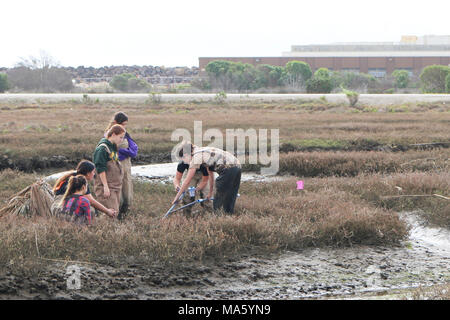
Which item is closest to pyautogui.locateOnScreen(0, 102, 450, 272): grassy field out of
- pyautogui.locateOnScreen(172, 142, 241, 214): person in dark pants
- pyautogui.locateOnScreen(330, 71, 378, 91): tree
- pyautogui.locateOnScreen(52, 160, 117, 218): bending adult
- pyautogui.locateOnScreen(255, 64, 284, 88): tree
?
pyautogui.locateOnScreen(52, 160, 117, 218): bending adult

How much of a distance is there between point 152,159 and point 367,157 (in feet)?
20.6

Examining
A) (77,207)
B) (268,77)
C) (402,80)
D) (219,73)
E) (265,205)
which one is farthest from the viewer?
(219,73)

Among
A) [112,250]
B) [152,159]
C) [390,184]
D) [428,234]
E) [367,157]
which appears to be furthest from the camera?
[152,159]

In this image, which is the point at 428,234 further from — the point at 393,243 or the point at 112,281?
the point at 112,281

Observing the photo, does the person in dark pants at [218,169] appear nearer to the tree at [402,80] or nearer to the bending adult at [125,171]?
the bending adult at [125,171]

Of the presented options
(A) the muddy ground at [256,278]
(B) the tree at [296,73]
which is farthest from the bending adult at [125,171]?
(B) the tree at [296,73]

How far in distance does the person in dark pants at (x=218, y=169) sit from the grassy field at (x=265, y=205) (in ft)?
1.11

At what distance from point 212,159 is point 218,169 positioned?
24 centimetres

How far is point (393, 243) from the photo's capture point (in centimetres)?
875

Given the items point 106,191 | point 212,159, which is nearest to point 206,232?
point 212,159

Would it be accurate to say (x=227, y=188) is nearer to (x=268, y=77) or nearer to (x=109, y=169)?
(x=109, y=169)

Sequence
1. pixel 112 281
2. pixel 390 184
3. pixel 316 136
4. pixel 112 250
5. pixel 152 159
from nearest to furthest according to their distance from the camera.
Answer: pixel 112 281 → pixel 112 250 → pixel 390 184 → pixel 152 159 → pixel 316 136

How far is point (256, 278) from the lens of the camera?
7.18m
